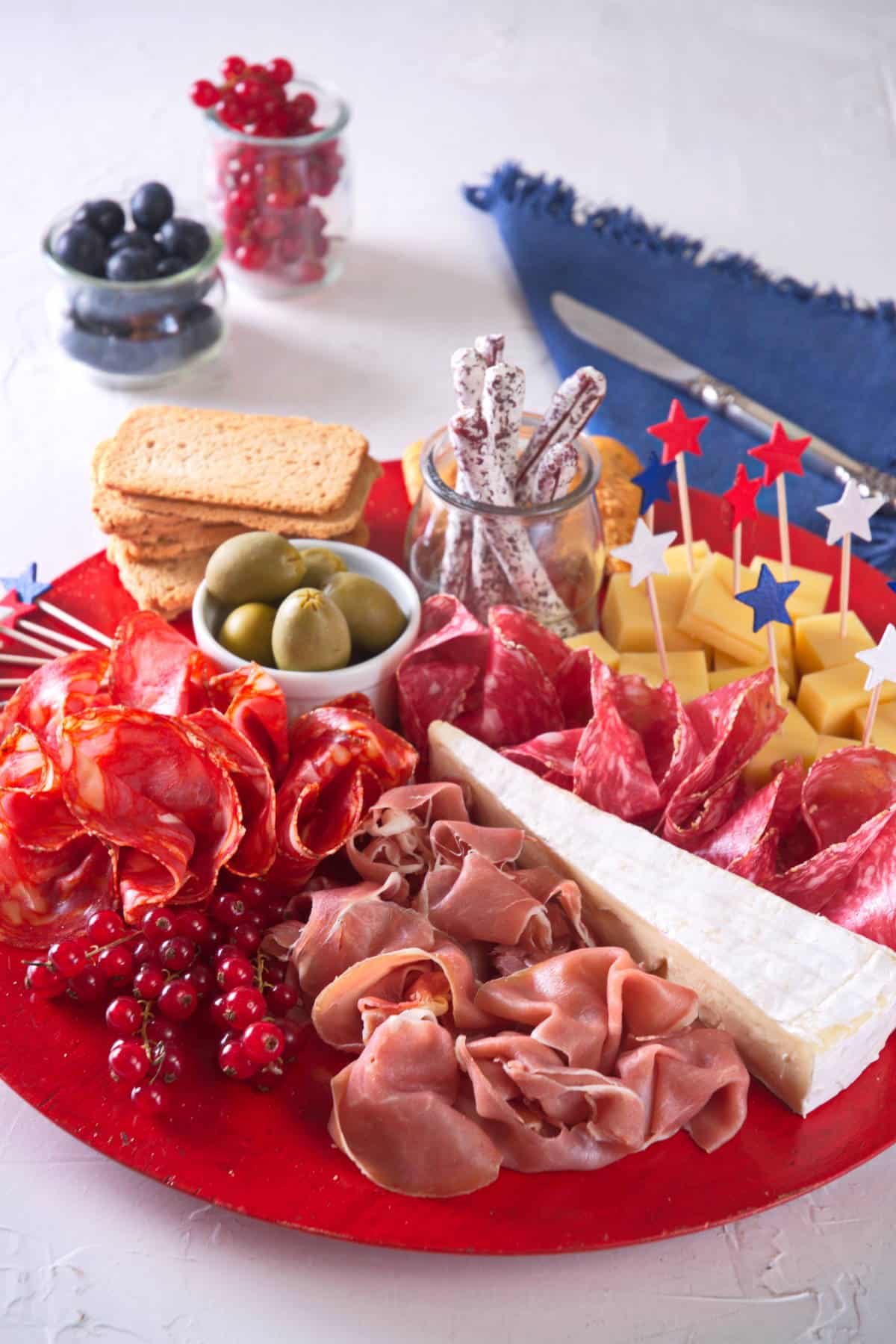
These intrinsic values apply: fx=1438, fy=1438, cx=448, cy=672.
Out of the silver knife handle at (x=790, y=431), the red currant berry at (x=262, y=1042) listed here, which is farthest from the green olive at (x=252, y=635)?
the silver knife handle at (x=790, y=431)

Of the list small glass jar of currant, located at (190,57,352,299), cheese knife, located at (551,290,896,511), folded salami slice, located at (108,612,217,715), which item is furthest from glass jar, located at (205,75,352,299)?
folded salami slice, located at (108,612,217,715)

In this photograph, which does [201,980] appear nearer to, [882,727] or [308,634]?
[308,634]

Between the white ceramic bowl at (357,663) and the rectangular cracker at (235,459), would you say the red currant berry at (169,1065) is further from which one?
the rectangular cracker at (235,459)

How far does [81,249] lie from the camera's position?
2.09 metres

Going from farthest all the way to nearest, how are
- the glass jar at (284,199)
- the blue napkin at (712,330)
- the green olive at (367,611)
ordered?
the glass jar at (284,199), the blue napkin at (712,330), the green olive at (367,611)

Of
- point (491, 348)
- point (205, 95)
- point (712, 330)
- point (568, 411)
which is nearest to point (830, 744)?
point (568, 411)

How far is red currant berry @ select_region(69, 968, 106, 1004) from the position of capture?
1283 millimetres

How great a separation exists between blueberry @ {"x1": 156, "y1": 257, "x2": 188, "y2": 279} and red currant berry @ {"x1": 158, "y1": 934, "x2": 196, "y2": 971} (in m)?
1.19

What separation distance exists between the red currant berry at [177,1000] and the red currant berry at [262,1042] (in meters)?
0.07

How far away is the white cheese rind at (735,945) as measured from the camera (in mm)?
1211

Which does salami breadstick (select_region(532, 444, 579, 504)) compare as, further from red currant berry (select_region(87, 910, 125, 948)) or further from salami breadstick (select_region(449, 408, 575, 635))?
red currant berry (select_region(87, 910, 125, 948))

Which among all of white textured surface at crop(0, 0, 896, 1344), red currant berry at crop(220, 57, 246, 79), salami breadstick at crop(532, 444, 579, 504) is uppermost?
red currant berry at crop(220, 57, 246, 79)

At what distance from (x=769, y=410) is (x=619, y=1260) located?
1394 millimetres

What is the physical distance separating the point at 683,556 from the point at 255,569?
0.56m
